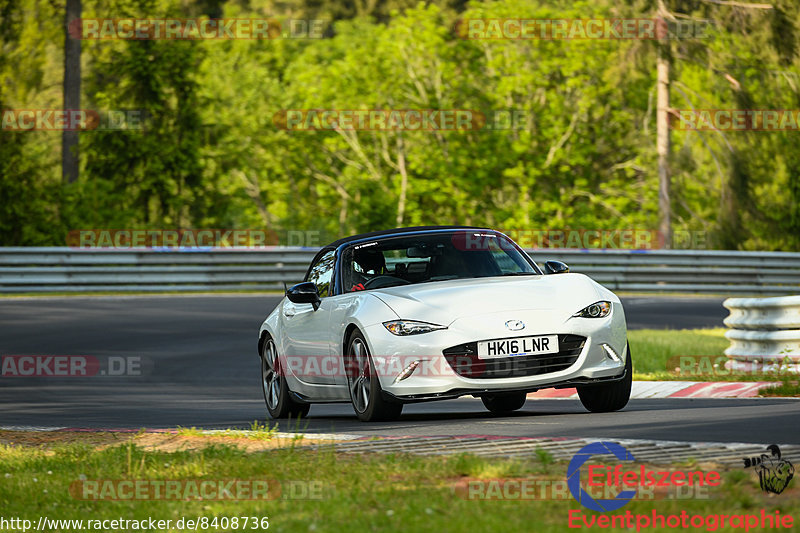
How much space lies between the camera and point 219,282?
2741 cm

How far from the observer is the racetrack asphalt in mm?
8852

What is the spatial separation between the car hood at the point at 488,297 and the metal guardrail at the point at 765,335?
4.83 m

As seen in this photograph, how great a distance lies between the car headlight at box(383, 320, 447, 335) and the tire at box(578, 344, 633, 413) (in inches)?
57.1

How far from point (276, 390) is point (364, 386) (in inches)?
82.2

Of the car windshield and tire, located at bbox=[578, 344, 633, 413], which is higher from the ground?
the car windshield

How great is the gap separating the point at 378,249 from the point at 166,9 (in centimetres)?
3156

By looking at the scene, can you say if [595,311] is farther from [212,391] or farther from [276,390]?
[212,391]

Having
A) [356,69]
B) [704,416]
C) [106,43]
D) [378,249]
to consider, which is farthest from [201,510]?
[356,69]
